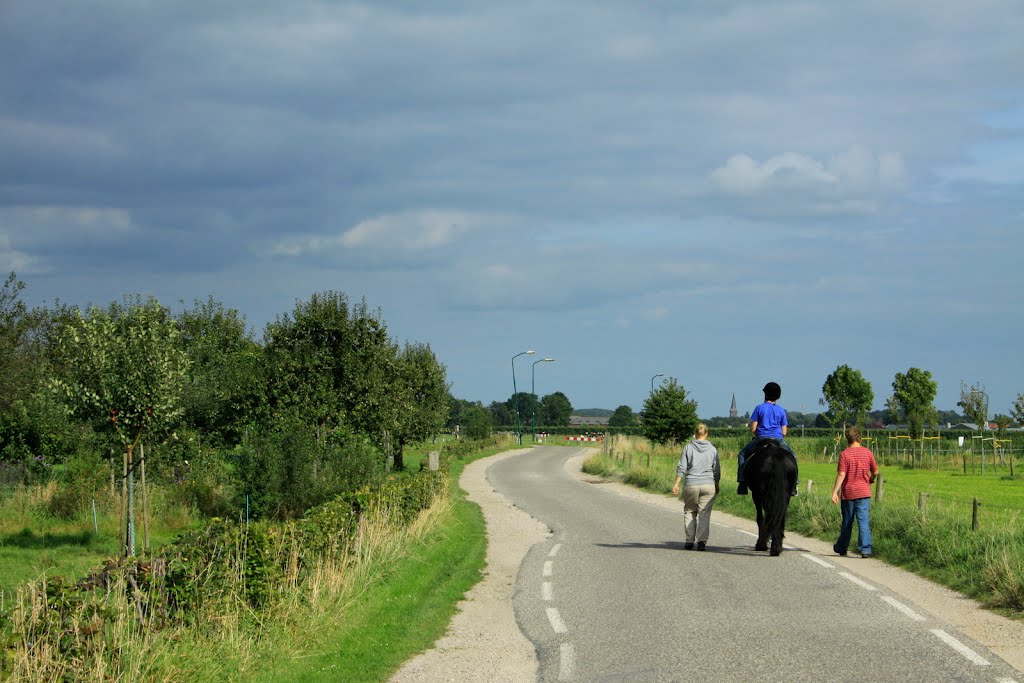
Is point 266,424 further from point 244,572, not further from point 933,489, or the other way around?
point 933,489

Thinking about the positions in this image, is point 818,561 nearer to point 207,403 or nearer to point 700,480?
point 700,480

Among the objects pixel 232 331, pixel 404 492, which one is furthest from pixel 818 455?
pixel 404 492

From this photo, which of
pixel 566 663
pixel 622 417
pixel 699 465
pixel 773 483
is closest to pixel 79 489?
pixel 699 465

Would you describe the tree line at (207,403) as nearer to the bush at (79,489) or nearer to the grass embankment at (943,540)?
the bush at (79,489)

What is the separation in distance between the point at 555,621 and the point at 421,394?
4756 cm

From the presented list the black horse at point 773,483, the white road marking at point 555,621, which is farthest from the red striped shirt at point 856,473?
the white road marking at point 555,621

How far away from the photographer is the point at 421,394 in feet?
189

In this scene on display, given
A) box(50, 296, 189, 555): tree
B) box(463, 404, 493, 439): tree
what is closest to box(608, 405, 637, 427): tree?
box(463, 404, 493, 439): tree

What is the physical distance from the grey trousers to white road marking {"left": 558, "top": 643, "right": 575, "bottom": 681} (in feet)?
21.0

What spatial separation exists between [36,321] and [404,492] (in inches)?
959

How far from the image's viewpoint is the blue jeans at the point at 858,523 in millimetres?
14734

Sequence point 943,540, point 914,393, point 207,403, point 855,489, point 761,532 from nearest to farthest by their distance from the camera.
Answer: point 943,540 < point 855,489 < point 761,532 < point 207,403 < point 914,393

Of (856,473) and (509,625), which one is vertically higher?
(856,473)

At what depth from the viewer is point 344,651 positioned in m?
9.18
